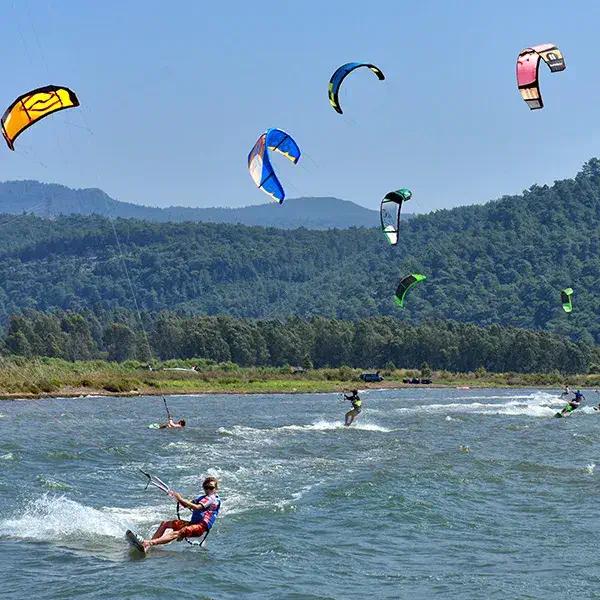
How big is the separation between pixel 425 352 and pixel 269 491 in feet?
309

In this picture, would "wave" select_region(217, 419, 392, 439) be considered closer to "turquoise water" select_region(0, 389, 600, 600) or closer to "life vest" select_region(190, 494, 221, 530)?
"turquoise water" select_region(0, 389, 600, 600)

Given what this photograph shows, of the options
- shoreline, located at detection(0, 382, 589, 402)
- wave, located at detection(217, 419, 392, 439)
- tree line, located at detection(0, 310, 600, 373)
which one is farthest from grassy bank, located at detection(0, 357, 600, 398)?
wave, located at detection(217, 419, 392, 439)

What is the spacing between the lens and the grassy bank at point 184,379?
59.1 meters

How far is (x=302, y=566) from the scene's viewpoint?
15.1 meters

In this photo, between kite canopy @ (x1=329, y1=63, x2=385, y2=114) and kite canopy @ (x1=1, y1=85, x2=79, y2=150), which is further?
kite canopy @ (x1=329, y1=63, x2=385, y2=114)

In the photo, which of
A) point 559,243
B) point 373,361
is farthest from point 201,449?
point 559,243

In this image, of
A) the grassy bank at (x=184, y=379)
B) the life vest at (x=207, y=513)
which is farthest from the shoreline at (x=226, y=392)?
the life vest at (x=207, y=513)

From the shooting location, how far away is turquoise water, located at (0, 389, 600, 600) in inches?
560

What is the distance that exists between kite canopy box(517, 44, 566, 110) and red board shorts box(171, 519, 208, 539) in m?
11.0

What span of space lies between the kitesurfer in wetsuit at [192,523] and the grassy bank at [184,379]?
37718 mm

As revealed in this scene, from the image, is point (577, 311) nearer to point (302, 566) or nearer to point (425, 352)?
point (425, 352)

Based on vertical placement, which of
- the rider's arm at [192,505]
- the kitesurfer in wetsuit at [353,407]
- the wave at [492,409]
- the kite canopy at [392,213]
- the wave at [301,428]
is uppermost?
the kite canopy at [392,213]

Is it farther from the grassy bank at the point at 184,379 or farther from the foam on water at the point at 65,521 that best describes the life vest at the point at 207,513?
the grassy bank at the point at 184,379

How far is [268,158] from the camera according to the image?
2488cm
